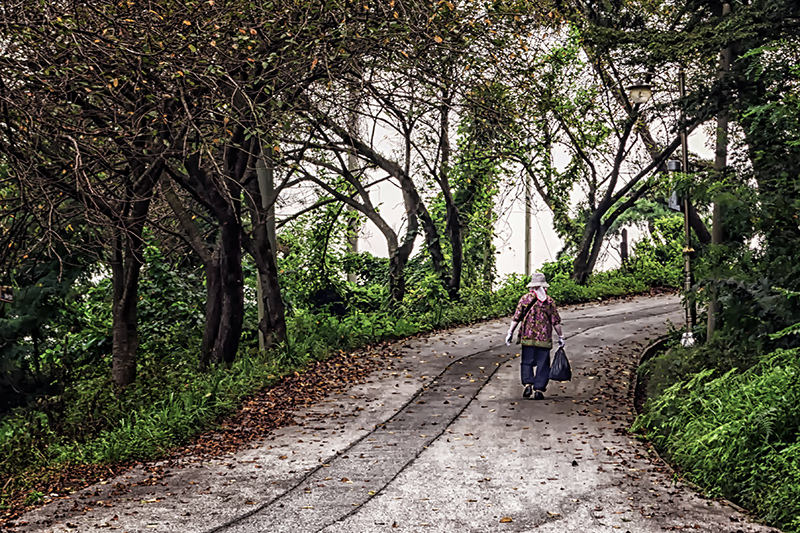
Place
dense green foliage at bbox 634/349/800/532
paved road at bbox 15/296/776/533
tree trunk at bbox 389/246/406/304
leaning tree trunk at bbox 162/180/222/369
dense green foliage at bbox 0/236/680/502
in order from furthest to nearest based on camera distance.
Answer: tree trunk at bbox 389/246/406/304, leaning tree trunk at bbox 162/180/222/369, dense green foliage at bbox 0/236/680/502, dense green foliage at bbox 634/349/800/532, paved road at bbox 15/296/776/533

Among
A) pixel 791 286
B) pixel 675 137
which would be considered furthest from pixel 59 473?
pixel 675 137

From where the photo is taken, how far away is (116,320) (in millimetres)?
14148

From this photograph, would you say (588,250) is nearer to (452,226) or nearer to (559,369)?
(452,226)

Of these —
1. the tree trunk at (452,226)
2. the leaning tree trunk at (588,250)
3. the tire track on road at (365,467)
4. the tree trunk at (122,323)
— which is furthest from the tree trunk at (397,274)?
the tree trunk at (122,323)

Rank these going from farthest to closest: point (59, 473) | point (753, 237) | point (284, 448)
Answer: point (753, 237)
point (284, 448)
point (59, 473)

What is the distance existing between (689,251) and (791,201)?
6.74 m

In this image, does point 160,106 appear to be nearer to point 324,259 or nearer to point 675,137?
point 324,259

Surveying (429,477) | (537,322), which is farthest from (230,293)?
(429,477)

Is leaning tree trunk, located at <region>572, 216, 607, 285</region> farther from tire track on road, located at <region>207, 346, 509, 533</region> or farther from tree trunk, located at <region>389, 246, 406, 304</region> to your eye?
tire track on road, located at <region>207, 346, 509, 533</region>

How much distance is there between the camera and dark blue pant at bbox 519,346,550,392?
43.4ft

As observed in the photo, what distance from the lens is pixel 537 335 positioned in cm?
1320

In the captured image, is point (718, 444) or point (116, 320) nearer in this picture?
point (718, 444)

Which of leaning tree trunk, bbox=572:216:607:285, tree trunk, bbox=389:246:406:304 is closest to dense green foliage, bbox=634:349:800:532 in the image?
tree trunk, bbox=389:246:406:304

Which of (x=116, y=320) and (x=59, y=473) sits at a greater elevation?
(x=116, y=320)
